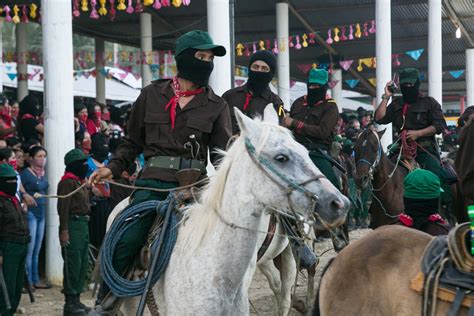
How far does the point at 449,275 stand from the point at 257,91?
4833mm

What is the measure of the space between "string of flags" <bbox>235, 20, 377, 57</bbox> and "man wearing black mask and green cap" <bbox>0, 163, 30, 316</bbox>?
15.8 meters

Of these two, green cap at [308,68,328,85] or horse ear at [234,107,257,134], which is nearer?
horse ear at [234,107,257,134]

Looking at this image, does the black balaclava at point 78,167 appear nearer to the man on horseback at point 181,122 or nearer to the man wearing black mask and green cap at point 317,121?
the man wearing black mask and green cap at point 317,121

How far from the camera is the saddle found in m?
4.82

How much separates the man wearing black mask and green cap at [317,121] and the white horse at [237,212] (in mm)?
5004

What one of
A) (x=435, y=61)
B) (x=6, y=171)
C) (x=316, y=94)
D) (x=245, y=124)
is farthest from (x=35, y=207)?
(x=435, y=61)

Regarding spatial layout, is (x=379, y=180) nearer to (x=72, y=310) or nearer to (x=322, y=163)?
(x=322, y=163)

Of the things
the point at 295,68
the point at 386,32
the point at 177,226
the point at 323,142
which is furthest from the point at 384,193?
the point at 295,68

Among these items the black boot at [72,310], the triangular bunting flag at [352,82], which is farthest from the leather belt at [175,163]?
the triangular bunting flag at [352,82]

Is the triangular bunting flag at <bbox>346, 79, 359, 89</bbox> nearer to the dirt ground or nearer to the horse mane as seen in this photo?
the dirt ground

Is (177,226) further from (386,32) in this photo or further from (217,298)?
(386,32)

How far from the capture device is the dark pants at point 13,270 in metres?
9.71

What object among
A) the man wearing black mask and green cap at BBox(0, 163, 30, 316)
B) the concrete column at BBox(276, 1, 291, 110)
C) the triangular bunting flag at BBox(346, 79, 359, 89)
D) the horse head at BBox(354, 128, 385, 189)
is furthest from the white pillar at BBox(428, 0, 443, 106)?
the man wearing black mask and green cap at BBox(0, 163, 30, 316)

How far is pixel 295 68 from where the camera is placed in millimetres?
36219
